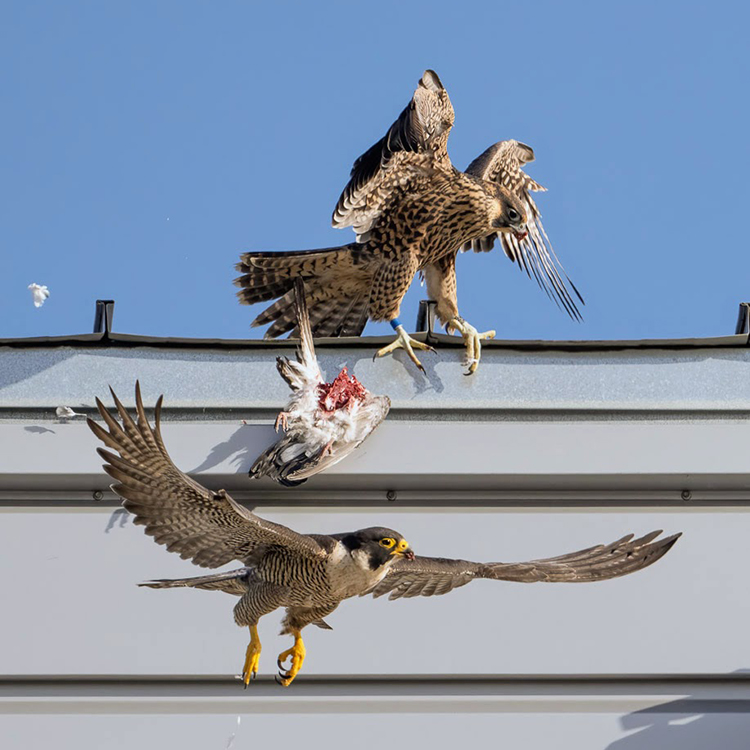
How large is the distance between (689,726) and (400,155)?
2.54 meters

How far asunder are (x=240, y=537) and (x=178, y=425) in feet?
3.34

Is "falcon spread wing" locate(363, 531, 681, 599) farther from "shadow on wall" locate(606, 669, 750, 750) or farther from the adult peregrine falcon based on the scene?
the adult peregrine falcon

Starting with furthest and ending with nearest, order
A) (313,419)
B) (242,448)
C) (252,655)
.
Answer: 1. (242,448)
2. (313,419)
3. (252,655)

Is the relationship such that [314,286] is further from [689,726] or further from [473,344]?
[689,726]

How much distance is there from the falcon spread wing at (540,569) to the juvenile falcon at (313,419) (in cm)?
51

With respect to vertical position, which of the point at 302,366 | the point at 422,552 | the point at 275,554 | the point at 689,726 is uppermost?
the point at 302,366

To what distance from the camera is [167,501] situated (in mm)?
3250

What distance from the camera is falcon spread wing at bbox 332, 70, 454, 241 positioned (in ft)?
17.4

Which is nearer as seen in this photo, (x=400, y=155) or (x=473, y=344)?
(x=473, y=344)

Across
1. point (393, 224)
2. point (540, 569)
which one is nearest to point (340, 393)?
point (540, 569)

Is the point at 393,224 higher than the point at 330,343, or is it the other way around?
the point at 393,224

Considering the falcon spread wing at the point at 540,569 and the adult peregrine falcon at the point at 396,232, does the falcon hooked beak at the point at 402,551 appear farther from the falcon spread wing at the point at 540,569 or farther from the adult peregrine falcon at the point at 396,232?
the adult peregrine falcon at the point at 396,232

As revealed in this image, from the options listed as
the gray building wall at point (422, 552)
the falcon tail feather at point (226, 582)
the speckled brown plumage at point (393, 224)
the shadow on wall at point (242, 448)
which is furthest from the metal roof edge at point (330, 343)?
the falcon tail feather at point (226, 582)

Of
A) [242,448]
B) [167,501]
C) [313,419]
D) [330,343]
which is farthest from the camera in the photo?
[330,343]
